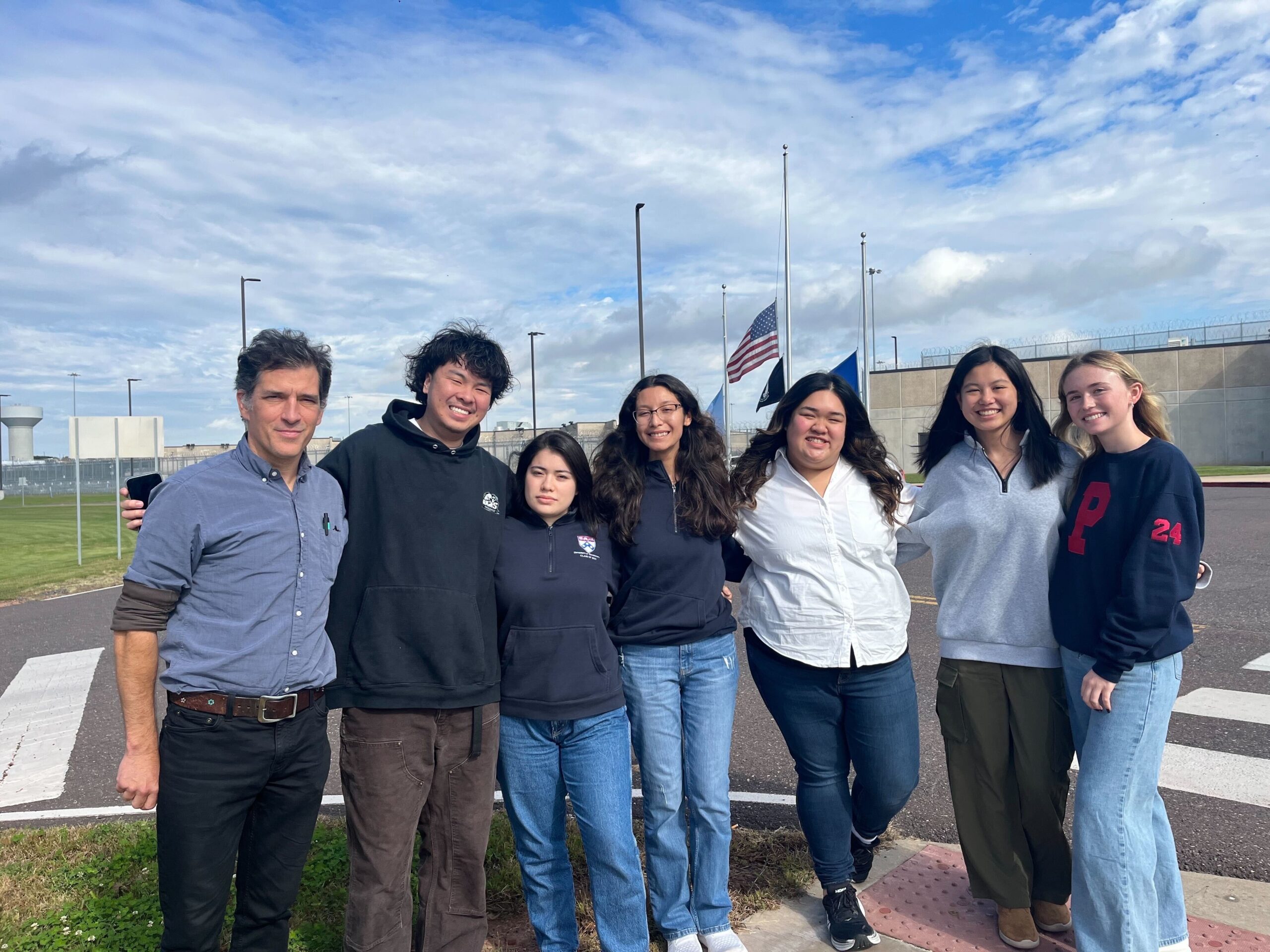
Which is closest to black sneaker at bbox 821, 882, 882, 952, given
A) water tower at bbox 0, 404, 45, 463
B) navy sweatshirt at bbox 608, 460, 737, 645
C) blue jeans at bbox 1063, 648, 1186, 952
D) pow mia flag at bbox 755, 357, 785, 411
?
blue jeans at bbox 1063, 648, 1186, 952

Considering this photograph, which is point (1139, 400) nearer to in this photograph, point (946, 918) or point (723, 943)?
point (946, 918)

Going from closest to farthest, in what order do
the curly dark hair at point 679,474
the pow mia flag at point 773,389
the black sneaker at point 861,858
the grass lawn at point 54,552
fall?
the curly dark hair at point 679,474, the black sneaker at point 861,858, the grass lawn at point 54,552, the pow mia flag at point 773,389

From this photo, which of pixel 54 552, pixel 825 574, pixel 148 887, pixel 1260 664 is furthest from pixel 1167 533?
pixel 54 552

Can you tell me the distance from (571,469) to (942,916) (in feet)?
7.24

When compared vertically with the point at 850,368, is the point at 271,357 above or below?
below

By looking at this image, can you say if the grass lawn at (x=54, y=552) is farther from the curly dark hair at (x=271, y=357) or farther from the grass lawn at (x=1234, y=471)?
the grass lawn at (x=1234, y=471)

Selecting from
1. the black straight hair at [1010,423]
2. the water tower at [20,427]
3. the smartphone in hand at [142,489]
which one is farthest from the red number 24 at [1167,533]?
the water tower at [20,427]

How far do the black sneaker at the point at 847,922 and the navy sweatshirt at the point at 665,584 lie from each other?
3.42 feet

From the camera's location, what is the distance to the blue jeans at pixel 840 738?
3.34 m

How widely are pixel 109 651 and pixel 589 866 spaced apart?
26.7 feet

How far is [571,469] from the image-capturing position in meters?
3.20

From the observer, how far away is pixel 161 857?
2.52 meters

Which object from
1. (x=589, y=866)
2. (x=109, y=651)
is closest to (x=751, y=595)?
(x=589, y=866)

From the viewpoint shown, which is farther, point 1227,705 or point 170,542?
point 1227,705
